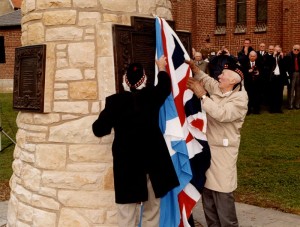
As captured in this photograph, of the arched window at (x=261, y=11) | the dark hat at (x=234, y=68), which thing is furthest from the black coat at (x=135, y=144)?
the arched window at (x=261, y=11)

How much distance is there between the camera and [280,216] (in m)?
6.78

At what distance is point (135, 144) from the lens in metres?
4.83

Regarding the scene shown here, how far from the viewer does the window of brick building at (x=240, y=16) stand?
81.7 ft

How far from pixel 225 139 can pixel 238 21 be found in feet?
68.0

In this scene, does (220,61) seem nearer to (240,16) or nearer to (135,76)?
(135,76)

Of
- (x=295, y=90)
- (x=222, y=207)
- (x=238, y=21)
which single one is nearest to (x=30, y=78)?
(x=222, y=207)

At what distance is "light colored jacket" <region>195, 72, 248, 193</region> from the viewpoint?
530 centimetres

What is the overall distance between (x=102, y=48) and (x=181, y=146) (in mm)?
1432

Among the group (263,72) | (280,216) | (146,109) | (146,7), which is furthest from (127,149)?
(263,72)

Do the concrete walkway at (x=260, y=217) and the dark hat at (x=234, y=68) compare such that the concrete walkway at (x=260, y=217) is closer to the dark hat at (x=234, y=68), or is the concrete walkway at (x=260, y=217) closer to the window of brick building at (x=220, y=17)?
the dark hat at (x=234, y=68)

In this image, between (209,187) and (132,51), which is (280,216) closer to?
(209,187)

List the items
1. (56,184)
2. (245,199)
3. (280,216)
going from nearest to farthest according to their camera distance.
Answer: (56,184) → (280,216) → (245,199)

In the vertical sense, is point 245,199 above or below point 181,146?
below

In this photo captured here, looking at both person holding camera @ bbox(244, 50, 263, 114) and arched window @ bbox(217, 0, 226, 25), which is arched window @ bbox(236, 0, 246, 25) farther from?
person holding camera @ bbox(244, 50, 263, 114)
